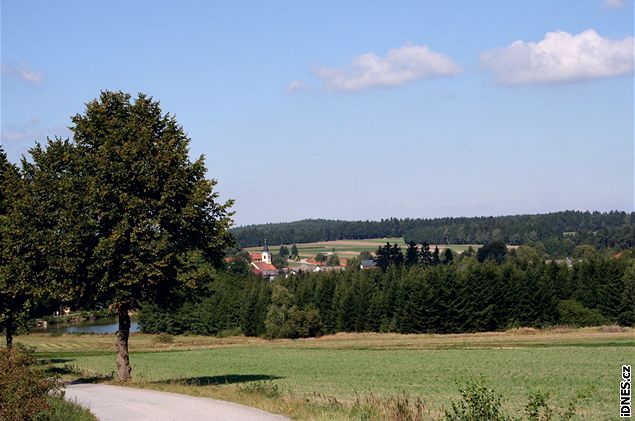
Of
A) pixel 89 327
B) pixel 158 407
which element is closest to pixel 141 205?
pixel 158 407

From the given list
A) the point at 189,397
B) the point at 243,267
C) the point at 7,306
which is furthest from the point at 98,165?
the point at 243,267

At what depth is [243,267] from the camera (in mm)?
178125

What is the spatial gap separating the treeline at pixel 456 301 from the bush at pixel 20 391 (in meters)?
70.7

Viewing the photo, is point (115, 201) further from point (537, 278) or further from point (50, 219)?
point (537, 278)

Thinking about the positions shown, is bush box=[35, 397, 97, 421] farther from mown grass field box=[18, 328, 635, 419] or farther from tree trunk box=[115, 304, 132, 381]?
tree trunk box=[115, 304, 132, 381]

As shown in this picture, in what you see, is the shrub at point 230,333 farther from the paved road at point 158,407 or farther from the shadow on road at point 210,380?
the paved road at point 158,407

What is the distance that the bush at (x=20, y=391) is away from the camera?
63.0 feet

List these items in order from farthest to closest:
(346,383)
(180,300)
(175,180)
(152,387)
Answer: (346,383)
(180,300)
(175,180)
(152,387)

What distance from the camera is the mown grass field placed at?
25.6m

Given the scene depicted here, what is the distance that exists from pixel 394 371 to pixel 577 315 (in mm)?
58245

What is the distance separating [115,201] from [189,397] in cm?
899

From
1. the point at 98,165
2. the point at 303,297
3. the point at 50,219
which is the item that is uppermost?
the point at 98,165

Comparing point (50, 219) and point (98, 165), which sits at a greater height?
point (98, 165)

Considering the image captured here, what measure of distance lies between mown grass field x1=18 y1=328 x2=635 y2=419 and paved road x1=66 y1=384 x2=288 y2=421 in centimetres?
78
